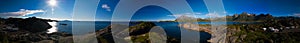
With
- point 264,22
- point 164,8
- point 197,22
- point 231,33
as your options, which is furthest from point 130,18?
point 264,22

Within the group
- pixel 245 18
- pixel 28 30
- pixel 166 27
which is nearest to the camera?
pixel 28 30

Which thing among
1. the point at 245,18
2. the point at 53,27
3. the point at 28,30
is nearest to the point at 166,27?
the point at 245,18

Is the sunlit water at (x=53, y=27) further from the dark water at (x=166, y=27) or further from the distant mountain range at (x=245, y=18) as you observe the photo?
the distant mountain range at (x=245, y=18)

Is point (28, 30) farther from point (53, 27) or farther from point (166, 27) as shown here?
point (166, 27)

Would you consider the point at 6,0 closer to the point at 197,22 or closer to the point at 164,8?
the point at 164,8

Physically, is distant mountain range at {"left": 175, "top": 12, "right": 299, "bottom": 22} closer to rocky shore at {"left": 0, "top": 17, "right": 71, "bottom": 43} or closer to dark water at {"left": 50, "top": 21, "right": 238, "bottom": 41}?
dark water at {"left": 50, "top": 21, "right": 238, "bottom": 41}

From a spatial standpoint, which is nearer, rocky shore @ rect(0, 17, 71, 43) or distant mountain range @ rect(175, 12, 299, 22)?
rocky shore @ rect(0, 17, 71, 43)

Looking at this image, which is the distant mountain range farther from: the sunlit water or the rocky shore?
the rocky shore

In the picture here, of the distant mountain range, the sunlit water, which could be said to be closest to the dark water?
the sunlit water

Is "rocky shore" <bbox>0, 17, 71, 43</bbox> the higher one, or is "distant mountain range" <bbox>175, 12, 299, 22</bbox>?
"distant mountain range" <bbox>175, 12, 299, 22</bbox>

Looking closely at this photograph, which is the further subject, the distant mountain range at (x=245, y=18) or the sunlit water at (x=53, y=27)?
the distant mountain range at (x=245, y=18)

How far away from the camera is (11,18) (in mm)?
8023

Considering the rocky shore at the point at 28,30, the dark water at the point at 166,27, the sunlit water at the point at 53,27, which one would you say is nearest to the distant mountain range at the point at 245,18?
the dark water at the point at 166,27

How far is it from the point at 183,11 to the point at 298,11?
2.66 m
